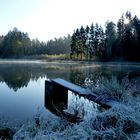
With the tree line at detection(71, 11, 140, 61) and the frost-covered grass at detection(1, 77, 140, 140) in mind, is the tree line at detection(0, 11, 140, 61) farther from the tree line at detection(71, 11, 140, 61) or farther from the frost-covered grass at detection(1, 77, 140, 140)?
the frost-covered grass at detection(1, 77, 140, 140)

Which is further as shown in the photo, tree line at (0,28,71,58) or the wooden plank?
tree line at (0,28,71,58)

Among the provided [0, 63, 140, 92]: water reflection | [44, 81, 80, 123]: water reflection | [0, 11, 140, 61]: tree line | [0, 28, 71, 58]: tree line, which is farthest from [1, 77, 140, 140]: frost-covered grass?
[0, 28, 71, 58]: tree line

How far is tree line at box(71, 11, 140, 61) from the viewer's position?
159ft

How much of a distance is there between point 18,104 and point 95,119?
544cm

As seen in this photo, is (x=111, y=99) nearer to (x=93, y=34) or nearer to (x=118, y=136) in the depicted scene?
(x=118, y=136)

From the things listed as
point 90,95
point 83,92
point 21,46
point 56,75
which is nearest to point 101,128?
point 90,95

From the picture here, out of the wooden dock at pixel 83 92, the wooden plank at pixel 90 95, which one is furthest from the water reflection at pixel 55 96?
the wooden plank at pixel 90 95

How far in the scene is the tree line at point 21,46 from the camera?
80.6 metres

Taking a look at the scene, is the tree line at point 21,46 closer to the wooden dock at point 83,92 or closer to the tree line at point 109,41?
the tree line at point 109,41

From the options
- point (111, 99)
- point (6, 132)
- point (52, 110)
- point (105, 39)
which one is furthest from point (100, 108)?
point (105, 39)

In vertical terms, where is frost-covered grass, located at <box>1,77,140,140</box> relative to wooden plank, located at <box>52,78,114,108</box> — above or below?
above

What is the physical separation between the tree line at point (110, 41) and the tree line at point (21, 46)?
2653 cm

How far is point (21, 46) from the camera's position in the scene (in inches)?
3285

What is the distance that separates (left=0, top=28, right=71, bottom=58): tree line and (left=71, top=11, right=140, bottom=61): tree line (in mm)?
26530
